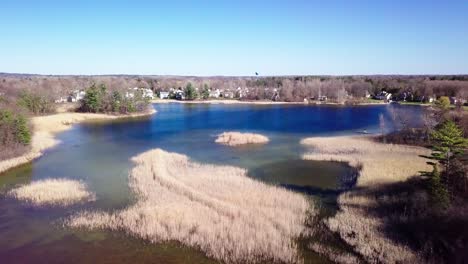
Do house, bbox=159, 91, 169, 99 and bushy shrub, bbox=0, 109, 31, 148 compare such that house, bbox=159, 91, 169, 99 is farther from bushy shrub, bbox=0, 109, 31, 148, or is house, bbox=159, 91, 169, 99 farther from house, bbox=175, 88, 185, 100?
bushy shrub, bbox=0, 109, 31, 148

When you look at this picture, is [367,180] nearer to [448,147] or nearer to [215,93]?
[448,147]

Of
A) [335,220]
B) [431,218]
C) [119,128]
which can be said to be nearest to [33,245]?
[335,220]

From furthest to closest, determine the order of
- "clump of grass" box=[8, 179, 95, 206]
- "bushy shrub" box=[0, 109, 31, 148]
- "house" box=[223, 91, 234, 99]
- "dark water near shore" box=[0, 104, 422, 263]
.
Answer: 1. "house" box=[223, 91, 234, 99]
2. "bushy shrub" box=[0, 109, 31, 148]
3. "clump of grass" box=[8, 179, 95, 206]
4. "dark water near shore" box=[0, 104, 422, 263]

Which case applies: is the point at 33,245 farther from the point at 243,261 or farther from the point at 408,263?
the point at 408,263

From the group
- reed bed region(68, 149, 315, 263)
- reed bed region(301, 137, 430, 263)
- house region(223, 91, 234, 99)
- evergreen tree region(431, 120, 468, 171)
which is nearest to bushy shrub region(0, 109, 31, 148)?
reed bed region(68, 149, 315, 263)

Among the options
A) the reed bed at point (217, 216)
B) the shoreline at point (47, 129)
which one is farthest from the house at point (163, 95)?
the reed bed at point (217, 216)

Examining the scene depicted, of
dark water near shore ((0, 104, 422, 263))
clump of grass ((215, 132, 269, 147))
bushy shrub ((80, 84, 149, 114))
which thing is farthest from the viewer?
bushy shrub ((80, 84, 149, 114))

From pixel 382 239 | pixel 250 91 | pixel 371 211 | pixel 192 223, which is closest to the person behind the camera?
pixel 382 239

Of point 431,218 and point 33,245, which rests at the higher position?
point 431,218
